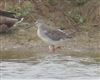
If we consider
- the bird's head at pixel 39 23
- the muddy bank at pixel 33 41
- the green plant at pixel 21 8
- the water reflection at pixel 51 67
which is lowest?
the water reflection at pixel 51 67

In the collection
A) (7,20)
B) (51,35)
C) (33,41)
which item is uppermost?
(7,20)

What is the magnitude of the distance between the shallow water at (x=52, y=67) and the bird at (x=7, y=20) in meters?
2.00

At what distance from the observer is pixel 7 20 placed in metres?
13.5

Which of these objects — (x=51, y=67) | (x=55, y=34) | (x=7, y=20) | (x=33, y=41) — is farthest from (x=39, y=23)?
(x=51, y=67)

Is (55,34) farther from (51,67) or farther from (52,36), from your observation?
(51,67)

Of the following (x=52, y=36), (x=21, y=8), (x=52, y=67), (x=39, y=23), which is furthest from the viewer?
(x=21, y=8)

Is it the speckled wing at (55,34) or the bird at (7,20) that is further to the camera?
the bird at (7,20)

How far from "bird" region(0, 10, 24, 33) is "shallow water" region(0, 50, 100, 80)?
6.56ft

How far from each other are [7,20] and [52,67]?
11.5 feet

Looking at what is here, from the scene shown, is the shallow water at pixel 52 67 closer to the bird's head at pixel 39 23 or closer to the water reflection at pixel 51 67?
the water reflection at pixel 51 67

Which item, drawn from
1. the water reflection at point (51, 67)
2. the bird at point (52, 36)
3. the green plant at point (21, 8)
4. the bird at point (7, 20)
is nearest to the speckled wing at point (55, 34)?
the bird at point (52, 36)

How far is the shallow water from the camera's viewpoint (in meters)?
9.42

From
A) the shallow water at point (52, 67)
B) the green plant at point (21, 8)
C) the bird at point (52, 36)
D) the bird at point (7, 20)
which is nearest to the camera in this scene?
the shallow water at point (52, 67)

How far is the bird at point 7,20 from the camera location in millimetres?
13359
